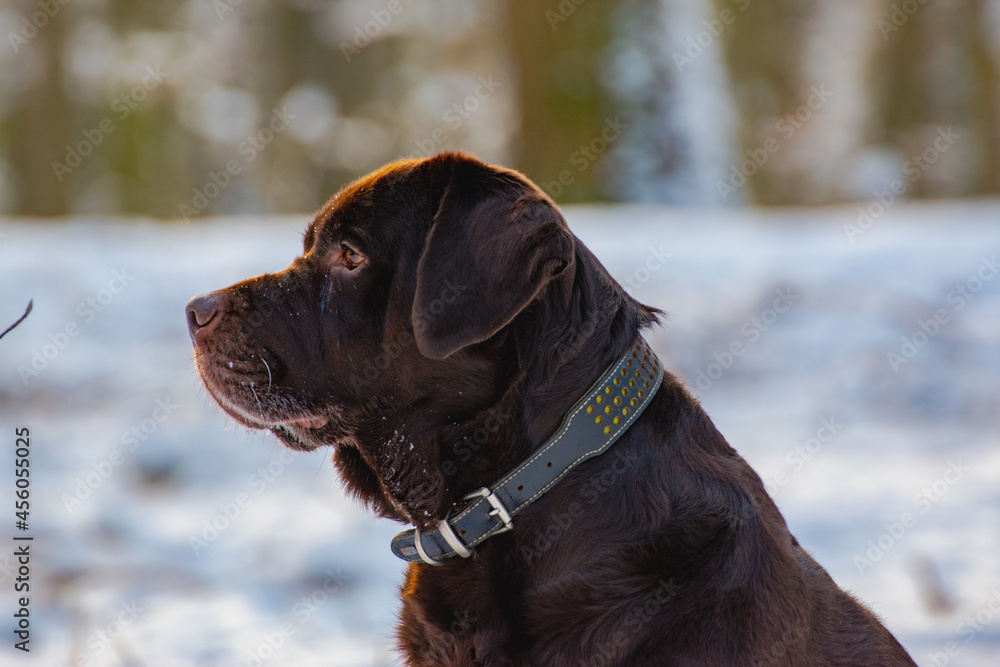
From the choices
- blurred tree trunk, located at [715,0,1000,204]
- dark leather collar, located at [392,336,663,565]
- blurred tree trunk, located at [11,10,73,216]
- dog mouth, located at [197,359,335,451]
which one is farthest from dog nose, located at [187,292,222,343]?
blurred tree trunk, located at [11,10,73,216]

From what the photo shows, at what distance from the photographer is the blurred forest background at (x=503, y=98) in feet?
31.8

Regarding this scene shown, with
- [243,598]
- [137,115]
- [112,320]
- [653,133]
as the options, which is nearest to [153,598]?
[243,598]

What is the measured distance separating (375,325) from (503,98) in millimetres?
16190

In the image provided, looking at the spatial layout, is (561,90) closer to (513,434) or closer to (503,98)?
(513,434)

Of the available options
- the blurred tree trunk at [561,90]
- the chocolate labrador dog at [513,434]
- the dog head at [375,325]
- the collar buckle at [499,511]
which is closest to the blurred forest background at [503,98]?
the blurred tree trunk at [561,90]

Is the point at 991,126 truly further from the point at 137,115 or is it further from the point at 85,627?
the point at 85,627

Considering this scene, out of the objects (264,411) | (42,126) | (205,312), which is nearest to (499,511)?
(264,411)

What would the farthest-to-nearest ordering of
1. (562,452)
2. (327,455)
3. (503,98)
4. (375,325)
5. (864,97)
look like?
(864,97)
(503,98)
(327,455)
(375,325)
(562,452)

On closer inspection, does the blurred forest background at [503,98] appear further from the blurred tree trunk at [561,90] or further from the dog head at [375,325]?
the dog head at [375,325]

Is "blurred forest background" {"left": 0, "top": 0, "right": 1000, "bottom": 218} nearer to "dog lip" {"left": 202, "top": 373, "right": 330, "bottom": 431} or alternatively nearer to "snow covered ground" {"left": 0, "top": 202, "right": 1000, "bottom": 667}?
"snow covered ground" {"left": 0, "top": 202, "right": 1000, "bottom": 667}

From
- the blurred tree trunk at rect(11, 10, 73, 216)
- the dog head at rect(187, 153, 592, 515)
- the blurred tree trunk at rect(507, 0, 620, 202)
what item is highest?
the blurred tree trunk at rect(11, 10, 73, 216)

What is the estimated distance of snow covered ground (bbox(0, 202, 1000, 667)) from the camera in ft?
15.5

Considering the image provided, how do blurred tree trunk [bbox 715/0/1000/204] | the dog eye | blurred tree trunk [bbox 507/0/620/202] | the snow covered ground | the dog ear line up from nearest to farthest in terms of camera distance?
the dog ear, the dog eye, the snow covered ground, blurred tree trunk [bbox 507/0/620/202], blurred tree trunk [bbox 715/0/1000/204]

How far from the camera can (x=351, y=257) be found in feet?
9.75
